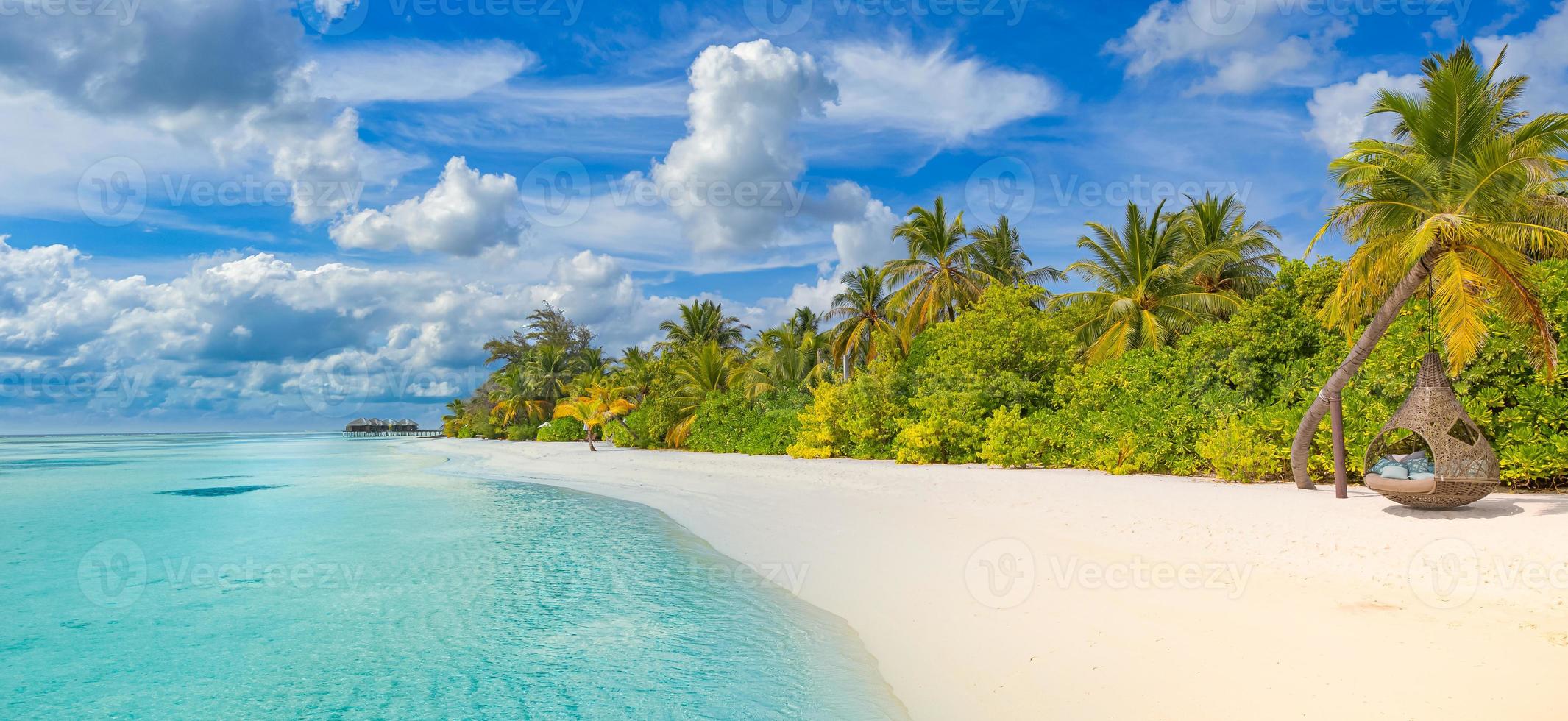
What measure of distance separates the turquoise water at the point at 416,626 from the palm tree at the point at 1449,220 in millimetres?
7639

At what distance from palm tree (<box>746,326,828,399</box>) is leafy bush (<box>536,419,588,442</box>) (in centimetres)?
1624

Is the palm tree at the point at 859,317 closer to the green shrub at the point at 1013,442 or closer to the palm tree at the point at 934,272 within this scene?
the palm tree at the point at 934,272

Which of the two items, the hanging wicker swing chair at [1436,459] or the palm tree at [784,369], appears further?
the palm tree at [784,369]

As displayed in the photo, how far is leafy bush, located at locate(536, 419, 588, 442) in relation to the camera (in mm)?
44375

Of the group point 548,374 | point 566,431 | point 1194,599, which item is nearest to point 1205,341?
point 1194,599

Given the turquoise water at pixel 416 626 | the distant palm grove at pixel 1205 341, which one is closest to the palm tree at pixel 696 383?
the distant palm grove at pixel 1205 341

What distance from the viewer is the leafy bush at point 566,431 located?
44.4 meters

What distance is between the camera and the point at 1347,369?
966cm

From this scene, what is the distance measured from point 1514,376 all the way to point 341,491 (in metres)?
27.4

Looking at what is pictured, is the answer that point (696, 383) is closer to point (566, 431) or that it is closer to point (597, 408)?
point (597, 408)

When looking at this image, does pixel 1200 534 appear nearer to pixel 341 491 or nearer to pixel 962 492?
pixel 962 492

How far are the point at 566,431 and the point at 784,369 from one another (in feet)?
63.6

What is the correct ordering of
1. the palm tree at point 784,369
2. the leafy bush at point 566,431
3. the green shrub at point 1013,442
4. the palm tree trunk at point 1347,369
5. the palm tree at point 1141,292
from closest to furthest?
the palm tree trunk at point 1347,369 → the green shrub at point 1013,442 → the palm tree at point 1141,292 → the palm tree at point 784,369 → the leafy bush at point 566,431

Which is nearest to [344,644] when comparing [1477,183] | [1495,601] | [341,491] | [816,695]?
[816,695]
